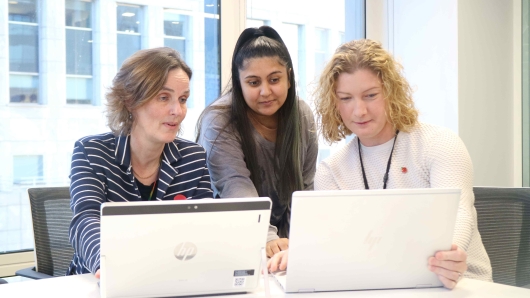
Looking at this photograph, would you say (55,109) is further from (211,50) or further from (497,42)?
(497,42)

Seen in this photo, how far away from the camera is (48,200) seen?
218 cm

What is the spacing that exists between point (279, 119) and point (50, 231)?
1012 millimetres

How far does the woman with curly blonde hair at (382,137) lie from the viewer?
5.95 feet

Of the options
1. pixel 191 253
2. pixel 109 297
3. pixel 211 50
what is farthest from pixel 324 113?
pixel 211 50

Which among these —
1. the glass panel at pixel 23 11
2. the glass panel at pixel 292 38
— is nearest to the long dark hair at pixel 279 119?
the glass panel at pixel 23 11

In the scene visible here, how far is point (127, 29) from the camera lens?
2.84m

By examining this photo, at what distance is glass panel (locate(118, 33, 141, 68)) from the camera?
111 inches

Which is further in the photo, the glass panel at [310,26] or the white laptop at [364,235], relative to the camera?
the glass panel at [310,26]

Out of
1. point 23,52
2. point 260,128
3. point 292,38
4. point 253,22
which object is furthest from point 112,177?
point 292,38

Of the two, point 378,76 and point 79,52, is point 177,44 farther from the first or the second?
point 378,76

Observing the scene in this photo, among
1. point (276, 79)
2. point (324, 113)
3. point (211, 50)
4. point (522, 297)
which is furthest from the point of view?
point (211, 50)

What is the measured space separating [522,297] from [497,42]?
245 cm

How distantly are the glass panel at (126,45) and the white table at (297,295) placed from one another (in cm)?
150

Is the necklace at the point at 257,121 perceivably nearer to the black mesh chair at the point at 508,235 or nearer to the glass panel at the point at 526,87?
the black mesh chair at the point at 508,235
